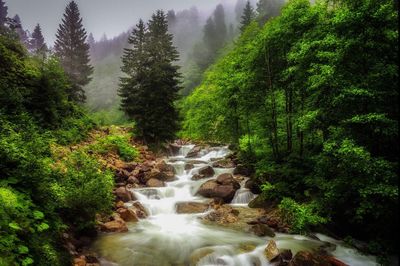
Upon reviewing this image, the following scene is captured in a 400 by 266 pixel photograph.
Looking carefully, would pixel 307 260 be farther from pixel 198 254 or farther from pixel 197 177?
pixel 197 177

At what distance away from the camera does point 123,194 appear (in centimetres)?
1599

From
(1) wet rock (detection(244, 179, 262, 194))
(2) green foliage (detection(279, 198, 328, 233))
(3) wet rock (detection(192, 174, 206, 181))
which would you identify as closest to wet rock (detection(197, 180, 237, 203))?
(1) wet rock (detection(244, 179, 262, 194))

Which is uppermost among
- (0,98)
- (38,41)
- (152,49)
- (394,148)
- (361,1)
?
(38,41)

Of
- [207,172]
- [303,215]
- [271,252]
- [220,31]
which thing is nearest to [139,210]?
[207,172]

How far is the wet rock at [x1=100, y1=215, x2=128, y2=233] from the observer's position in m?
12.1

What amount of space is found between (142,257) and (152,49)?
85.4 ft

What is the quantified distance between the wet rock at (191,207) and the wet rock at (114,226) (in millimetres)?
4084

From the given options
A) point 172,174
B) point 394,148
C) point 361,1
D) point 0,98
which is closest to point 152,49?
point 172,174

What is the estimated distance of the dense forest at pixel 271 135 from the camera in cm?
827

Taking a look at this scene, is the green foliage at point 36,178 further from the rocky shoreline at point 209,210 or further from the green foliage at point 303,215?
the green foliage at point 303,215

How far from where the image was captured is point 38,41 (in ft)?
233

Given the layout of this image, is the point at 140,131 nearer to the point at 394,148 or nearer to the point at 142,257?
the point at 142,257

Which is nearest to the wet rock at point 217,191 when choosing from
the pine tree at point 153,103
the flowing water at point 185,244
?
the flowing water at point 185,244

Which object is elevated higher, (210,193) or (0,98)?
(0,98)
